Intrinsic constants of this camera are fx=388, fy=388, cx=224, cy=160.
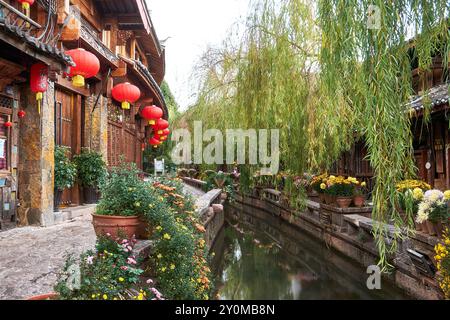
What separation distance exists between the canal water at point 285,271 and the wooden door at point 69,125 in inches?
127

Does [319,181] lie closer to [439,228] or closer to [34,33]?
[439,228]

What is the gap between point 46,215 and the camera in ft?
19.4

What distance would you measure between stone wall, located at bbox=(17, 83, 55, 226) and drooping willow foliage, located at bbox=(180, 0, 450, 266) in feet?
10.1

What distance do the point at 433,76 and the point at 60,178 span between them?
792 cm

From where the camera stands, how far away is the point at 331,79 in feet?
8.68

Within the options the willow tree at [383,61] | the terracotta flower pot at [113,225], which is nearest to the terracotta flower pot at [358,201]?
the willow tree at [383,61]

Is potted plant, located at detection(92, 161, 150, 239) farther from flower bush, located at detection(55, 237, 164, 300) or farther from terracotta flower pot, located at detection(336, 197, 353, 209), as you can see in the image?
terracotta flower pot, located at detection(336, 197, 353, 209)

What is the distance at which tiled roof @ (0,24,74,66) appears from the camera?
4051mm

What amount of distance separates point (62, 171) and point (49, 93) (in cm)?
127

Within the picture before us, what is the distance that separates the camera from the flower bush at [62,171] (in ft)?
20.9

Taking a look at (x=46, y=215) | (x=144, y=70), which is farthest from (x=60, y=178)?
(x=144, y=70)

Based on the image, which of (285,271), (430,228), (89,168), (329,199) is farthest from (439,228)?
(89,168)

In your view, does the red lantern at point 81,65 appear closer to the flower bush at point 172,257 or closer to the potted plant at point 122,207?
the potted plant at point 122,207
